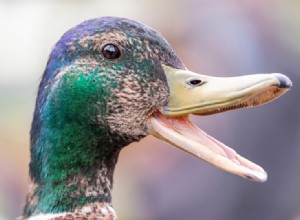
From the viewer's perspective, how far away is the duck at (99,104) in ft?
7.42

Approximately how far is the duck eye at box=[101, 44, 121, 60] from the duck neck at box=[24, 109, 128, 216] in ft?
0.51

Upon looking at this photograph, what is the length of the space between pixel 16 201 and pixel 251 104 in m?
3.32

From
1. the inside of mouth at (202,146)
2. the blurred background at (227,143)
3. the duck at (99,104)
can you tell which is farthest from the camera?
the blurred background at (227,143)

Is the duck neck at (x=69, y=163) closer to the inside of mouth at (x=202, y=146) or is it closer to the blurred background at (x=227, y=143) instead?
the inside of mouth at (x=202, y=146)

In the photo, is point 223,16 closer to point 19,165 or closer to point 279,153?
point 279,153

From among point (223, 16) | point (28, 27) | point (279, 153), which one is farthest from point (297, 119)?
point (28, 27)

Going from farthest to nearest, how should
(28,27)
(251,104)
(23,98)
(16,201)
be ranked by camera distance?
(28,27), (23,98), (16,201), (251,104)

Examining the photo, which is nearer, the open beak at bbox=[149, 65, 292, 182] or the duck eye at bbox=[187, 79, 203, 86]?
the open beak at bbox=[149, 65, 292, 182]

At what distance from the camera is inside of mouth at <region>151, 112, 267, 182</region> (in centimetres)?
214

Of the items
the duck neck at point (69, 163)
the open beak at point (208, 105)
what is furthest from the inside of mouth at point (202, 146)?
the duck neck at point (69, 163)

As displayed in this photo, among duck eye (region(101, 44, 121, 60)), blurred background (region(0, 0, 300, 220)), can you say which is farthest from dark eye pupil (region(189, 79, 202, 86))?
blurred background (region(0, 0, 300, 220))

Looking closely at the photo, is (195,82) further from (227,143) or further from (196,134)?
(227,143)

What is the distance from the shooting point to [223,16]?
536 cm

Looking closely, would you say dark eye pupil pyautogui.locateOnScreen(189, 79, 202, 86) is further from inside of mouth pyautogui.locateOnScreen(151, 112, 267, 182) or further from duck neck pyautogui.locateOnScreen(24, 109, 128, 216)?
duck neck pyautogui.locateOnScreen(24, 109, 128, 216)
